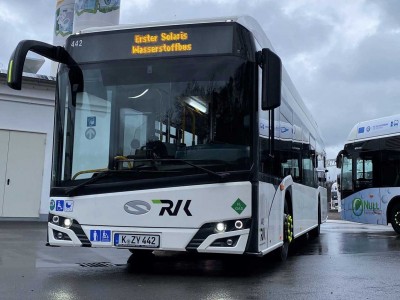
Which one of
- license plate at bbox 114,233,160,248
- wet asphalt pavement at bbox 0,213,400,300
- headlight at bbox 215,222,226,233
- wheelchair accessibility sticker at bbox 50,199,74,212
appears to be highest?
wheelchair accessibility sticker at bbox 50,199,74,212

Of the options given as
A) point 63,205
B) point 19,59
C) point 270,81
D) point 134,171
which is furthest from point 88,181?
point 270,81

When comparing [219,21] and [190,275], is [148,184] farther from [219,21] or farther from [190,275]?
[219,21]

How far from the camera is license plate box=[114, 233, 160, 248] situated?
6375mm

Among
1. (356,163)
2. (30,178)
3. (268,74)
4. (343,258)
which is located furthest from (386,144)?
(30,178)

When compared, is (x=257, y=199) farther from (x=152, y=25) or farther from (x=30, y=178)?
(x=30, y=178)

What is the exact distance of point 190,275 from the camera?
283 inches

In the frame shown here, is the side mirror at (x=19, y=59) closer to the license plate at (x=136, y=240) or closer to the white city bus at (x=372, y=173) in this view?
the license plate at (x=136, y=240)

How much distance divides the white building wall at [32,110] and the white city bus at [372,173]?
980 cm

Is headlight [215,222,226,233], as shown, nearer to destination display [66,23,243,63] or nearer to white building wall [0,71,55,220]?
destination display [66,23,243,63]

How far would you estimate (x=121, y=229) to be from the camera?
21.4 feet

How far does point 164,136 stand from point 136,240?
1383 mm

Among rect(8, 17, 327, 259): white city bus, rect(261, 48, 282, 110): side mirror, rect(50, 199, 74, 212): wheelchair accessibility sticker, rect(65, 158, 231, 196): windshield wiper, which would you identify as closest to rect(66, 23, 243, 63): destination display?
rect(8, 17, 327, 259): white city bus

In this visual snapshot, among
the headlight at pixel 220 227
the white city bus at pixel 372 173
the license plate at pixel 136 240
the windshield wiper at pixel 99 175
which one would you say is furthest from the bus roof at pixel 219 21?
the white city bus at pixel 372 173

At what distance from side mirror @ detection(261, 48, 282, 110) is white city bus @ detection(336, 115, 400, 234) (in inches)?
387
